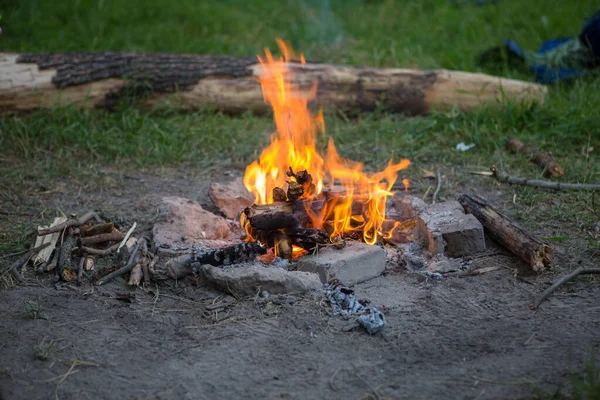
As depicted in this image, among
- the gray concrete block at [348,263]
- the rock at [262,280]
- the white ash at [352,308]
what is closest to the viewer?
the white ash at [352,308]

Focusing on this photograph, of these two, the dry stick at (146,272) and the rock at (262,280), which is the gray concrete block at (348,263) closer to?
the rock at (262,280)

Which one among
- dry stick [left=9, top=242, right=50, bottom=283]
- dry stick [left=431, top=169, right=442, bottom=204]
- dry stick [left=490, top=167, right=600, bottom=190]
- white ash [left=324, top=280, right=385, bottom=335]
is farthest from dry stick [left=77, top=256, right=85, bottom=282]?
dry stick [left=490, top=167, right=600, bottom=190]

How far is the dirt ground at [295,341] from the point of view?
9.71ft

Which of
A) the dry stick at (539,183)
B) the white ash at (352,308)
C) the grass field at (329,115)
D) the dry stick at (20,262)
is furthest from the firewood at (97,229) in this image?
the dry stick at (539,183)

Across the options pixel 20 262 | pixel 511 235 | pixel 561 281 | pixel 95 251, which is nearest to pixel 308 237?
pixel 511 235

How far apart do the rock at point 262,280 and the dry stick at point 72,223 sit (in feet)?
3.83

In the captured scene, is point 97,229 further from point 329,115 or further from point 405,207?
point 329,115

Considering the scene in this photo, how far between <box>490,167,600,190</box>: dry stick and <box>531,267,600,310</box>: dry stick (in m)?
1.40

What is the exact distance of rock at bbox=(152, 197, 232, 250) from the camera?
14.2ft

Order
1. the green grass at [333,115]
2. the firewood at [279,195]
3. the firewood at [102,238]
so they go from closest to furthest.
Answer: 1. the firewood at [279,195]
2. the firewood at [102,238]
3. the green grass at [333,115]

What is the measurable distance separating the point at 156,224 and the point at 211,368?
1.61m

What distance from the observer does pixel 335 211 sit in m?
4.28

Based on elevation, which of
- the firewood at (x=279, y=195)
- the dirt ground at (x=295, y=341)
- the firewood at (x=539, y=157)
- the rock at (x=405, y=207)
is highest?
the firewood at (x=279, y=195)

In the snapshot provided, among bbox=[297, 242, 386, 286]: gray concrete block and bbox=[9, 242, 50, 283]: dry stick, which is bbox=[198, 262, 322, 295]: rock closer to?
bbox=[297, 242, 386, 286]: gray concrete block
